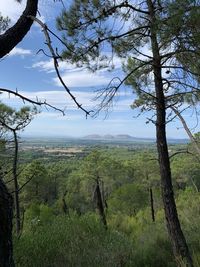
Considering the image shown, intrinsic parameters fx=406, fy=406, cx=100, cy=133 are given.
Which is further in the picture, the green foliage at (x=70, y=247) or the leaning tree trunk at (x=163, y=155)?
the leaning tree trunk at (x=163, y=155)

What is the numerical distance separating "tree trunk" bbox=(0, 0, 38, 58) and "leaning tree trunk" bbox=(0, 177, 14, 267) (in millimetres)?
698

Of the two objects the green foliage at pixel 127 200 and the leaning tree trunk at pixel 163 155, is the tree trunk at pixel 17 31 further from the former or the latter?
the green foliage at pixel 127 200

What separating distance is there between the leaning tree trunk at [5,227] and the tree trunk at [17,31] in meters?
0.70

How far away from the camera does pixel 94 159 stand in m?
28.0

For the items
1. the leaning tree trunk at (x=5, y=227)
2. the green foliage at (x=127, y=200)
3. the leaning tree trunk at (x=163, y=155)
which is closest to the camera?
the leaning tree trunk at (x=5, y=227)

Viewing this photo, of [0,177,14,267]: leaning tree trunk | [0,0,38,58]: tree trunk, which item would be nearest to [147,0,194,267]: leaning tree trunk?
[0,0,38,58]: tree trunk

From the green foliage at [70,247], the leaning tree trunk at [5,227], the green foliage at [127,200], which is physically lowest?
the green foliage at [127,200]

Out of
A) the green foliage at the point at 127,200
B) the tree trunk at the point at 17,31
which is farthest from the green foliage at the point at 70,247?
the green foliage at the point at 127,200

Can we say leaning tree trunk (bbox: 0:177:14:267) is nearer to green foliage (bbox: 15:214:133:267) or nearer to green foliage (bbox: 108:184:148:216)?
green foliage (bbox: 15:214:133:267)

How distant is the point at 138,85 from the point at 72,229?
3029 mm

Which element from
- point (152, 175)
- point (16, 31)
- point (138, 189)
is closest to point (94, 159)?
point (138, 189)

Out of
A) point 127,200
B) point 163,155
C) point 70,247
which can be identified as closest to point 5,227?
point 163,155

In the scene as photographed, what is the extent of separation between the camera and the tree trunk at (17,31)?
2059mm

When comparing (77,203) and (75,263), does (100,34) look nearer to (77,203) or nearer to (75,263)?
(75,263)
